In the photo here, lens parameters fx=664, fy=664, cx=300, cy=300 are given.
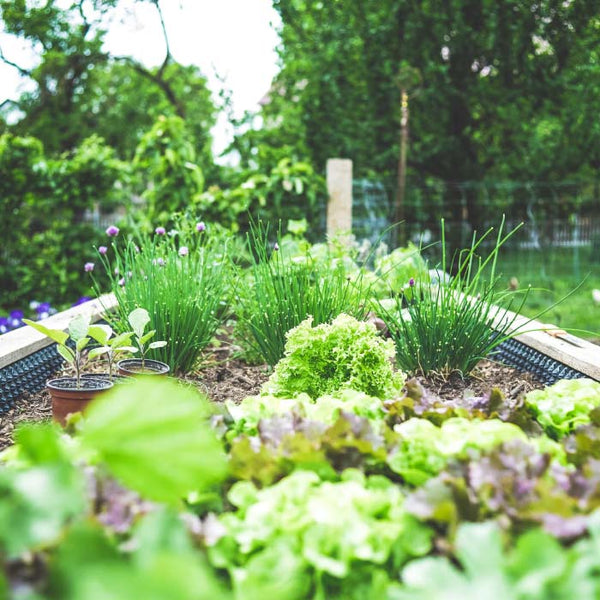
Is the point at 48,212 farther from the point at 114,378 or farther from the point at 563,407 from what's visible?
the point at 563,407

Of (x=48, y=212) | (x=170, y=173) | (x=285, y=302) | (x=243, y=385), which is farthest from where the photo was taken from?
(x=48, y=212)

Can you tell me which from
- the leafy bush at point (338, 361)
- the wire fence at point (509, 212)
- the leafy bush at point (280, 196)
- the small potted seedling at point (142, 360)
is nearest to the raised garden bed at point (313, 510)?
the leafy bush at point (338, 361)

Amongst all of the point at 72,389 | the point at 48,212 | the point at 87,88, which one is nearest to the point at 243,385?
the point at 72,389

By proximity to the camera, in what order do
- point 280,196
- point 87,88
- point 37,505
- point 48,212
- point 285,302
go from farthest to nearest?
1. point 87,88
2. point 48,212
3. point 280,196
4. point 285,302
5. point 37,505

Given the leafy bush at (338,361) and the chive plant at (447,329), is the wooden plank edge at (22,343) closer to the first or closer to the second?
the leafy bush at (338,361)

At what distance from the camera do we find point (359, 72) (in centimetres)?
863

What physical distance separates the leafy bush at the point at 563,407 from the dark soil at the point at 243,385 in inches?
23.7

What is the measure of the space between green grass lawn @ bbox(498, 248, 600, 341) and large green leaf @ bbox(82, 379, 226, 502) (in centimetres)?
635

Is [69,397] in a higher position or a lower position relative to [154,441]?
lower

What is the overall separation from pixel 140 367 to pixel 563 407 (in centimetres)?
148

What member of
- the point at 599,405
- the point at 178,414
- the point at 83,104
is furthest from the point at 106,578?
the point at 83,104

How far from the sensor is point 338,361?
233 cm

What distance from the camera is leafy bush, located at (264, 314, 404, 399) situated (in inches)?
90.0

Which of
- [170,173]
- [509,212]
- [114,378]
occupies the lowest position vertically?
[509,212]
